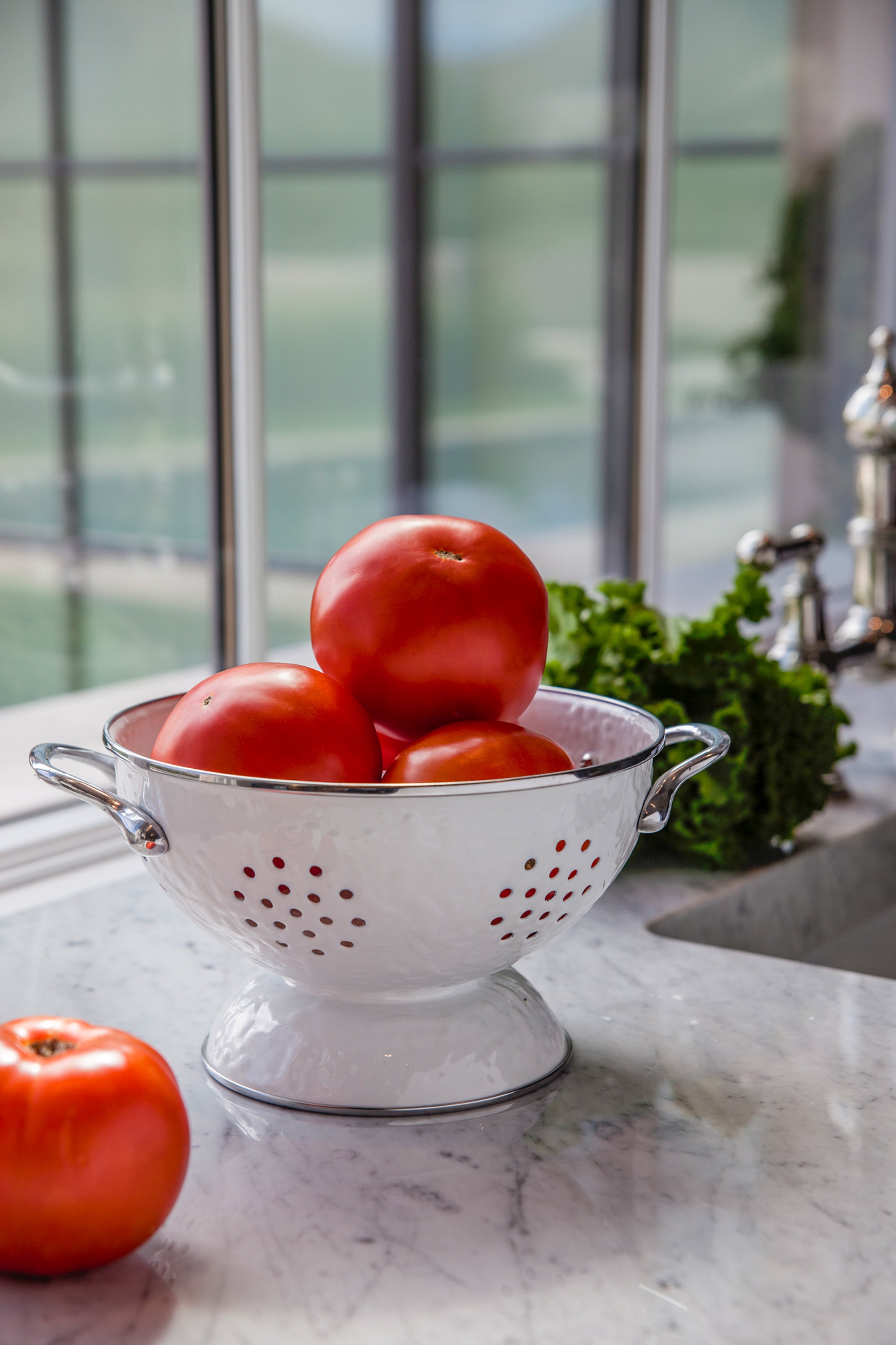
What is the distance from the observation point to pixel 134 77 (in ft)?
4.87

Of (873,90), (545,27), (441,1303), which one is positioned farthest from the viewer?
(545,27)

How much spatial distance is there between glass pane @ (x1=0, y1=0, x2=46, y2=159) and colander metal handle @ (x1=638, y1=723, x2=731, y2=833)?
38.6 inches

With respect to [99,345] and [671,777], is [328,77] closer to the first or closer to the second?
[99,345]

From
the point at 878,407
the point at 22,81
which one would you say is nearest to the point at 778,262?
the point at 878,407

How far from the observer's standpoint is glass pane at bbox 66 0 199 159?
1.43 metres

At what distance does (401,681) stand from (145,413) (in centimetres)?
105

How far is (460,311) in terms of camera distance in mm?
4004

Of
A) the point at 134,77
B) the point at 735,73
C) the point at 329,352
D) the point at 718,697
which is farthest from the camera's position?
the point at 329,352

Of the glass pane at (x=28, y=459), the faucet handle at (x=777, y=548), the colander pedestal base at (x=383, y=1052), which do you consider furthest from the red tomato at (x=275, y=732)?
the glass pane at (x=28, y=459)

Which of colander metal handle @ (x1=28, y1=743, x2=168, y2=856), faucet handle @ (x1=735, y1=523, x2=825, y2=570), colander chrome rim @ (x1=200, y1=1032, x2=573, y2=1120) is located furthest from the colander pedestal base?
faucet handle @ (x1=735, y1=523, x2=825, y2=570)

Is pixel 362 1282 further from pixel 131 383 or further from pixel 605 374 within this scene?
pixel 605 374

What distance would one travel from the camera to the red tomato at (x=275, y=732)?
23.3 inches

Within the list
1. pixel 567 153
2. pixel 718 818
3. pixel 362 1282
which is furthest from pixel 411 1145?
pixel 567 153

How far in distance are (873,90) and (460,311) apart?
2.06m
